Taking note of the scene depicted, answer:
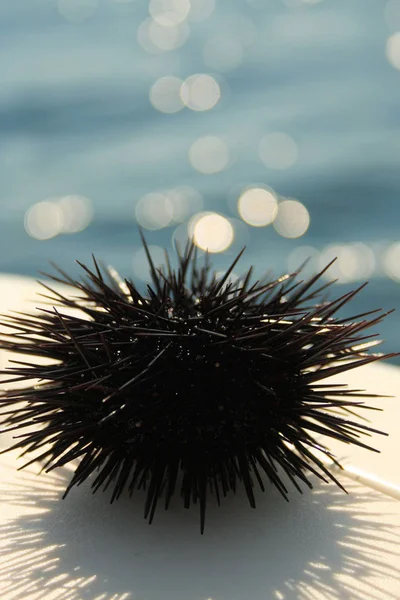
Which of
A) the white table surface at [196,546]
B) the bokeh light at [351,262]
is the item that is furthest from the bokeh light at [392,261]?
the white table surface at [196,546]

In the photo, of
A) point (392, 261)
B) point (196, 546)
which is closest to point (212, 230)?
point (392, 261)

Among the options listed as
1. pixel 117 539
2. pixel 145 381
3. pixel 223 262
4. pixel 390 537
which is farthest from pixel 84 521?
pixel 223 262

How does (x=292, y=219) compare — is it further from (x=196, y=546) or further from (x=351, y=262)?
(x=196, y=546)

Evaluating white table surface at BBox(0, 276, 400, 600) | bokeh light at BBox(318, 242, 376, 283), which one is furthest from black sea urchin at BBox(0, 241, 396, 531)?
bokeh light at BBox(318, 242, 376, 283)

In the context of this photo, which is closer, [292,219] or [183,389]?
[183,389]

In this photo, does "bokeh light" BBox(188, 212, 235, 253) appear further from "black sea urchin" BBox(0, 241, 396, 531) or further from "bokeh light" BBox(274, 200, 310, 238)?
"black sea urchin" BBox(0, 241, 396, 531)

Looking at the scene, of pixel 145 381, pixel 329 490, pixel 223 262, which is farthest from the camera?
pixel 223 262

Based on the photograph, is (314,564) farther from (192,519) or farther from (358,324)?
(358,324)

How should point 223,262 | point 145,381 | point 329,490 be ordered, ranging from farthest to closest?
point 223,262
point 329,490
point 145,381
